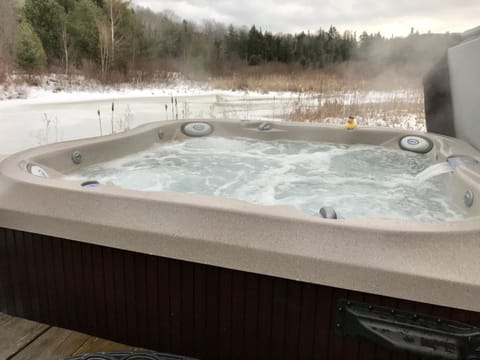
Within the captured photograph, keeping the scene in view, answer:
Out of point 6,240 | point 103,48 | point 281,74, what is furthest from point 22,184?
point 103,48

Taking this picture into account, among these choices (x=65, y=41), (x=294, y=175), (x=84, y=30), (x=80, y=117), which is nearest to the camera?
(x=294, y=175)

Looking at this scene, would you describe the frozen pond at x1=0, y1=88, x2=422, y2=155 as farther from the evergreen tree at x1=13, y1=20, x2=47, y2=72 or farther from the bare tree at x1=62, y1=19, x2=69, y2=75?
the bare tree at x1=62, y1=19, x2=69, y2=75

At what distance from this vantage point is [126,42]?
35.8 feet

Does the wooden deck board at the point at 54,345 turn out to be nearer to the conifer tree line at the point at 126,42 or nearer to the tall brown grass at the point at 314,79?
the tall brown grass at the point at 314,79

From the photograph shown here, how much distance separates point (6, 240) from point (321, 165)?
69.4 inches

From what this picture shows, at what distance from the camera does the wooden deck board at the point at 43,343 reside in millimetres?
1088

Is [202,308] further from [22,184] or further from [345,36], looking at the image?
[345,36]

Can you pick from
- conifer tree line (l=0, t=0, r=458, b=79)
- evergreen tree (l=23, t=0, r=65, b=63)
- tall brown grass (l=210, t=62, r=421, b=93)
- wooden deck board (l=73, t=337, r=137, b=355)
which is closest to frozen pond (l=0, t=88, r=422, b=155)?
tall brown grass (l=210, t=62, r=421, b=93)

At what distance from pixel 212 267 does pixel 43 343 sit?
1.92 feet

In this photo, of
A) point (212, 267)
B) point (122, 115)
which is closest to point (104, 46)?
point (122, 115)

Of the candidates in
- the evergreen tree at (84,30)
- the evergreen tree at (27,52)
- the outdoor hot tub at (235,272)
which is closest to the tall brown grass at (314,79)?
the outdoor hot tub at (235,272)

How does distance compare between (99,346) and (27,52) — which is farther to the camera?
(27,52)

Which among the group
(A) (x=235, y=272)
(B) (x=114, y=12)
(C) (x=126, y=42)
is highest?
(B) (x=114, y=12)

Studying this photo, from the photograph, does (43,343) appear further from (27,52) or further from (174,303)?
(27,52)
